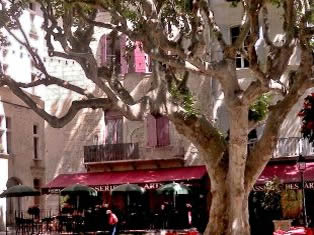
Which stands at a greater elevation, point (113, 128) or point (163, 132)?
point (113, 128)

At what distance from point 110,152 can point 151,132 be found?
2.12 metres

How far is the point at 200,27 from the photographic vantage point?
1719 centimetres

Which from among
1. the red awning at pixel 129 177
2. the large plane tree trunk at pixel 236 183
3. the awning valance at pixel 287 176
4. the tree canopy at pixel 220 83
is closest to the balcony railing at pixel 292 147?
the awning valance at pixel 287 176

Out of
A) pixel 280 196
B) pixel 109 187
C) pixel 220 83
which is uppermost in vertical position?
pixel 220 83

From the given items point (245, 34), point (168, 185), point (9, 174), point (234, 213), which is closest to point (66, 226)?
point (168, 185)

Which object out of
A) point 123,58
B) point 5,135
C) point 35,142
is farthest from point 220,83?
point 35,142

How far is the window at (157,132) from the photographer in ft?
100

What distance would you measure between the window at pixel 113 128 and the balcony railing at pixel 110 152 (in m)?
0.61

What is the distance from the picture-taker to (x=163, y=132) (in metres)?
30.8

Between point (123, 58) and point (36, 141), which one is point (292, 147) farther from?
point (36, 141)

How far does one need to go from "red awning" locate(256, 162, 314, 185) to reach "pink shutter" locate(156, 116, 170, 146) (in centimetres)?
509

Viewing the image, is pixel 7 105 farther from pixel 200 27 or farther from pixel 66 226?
pixel 200 27

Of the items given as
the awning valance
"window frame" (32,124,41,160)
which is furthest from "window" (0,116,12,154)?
the awning valance

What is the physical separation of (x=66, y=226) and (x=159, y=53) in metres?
12.6
